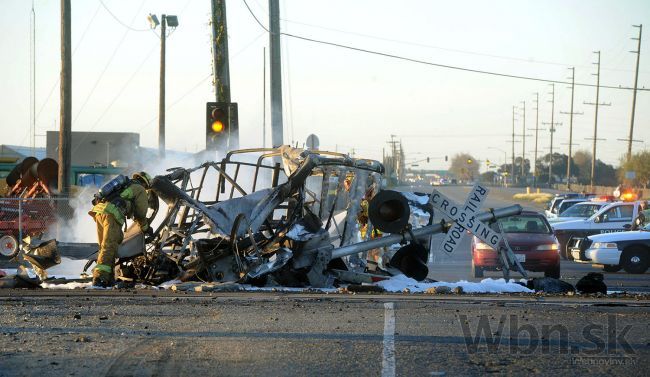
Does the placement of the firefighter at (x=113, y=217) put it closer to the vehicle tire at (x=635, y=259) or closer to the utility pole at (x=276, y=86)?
the utility pole at (x=276, y=86)

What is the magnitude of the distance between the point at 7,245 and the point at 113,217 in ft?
20.0

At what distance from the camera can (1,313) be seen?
10984 mm

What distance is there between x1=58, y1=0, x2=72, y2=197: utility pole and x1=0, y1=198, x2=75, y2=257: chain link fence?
1788 mm

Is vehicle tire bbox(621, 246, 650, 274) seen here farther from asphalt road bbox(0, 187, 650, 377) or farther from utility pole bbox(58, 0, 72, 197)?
utility pole bbox(58, 0, 72, 197)

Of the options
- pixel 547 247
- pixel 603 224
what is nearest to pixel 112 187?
pixel 547 247

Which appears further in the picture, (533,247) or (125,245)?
(533,247)

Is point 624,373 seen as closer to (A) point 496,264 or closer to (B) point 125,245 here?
(B) point 125,245

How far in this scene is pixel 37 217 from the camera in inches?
954

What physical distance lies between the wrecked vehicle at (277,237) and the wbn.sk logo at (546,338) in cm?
474

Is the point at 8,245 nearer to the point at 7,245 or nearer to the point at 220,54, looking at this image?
the point at 7,245

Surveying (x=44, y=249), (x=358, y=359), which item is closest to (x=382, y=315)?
(x=358, y=359)

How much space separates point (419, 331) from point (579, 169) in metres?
172

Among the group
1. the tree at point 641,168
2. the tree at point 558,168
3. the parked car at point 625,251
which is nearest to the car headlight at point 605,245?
the parked car at point 625,251

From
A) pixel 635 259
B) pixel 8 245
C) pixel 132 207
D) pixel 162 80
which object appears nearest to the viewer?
pixel 132 207
